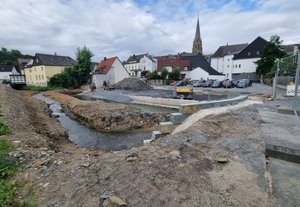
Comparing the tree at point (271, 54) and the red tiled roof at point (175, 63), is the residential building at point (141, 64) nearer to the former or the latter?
the red tiled roof at point (175, 63)

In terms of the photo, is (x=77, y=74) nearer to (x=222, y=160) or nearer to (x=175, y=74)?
(x=175, y=74)

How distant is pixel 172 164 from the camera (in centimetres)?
414

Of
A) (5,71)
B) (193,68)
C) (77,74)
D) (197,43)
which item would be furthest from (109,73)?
(197,43)

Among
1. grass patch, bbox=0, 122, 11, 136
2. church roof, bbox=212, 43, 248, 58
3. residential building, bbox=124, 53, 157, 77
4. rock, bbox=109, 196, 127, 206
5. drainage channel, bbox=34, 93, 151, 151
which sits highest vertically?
church roof, bbox=212, 43, 248, 58

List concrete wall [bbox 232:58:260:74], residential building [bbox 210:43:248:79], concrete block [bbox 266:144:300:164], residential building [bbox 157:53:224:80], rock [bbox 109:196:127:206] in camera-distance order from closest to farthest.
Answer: rock [bbox 109:196:127:206] → concrete block [bbox 266:144:300:164] → concrete wall [bbox 232:58:260:74] → residential building [bbox 157:53:224:80] → residential building [bbox 210:43:248:79]

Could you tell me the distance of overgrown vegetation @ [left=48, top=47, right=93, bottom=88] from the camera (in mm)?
39153

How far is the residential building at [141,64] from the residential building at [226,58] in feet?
66.7

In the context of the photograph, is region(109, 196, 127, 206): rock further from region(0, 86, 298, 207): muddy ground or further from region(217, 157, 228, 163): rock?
region(217, 157, 228, 163): rock

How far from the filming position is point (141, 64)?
62.4 metres

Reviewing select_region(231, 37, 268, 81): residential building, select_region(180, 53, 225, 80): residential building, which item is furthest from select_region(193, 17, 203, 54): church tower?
select_region(231, 37, 268, 81): residential building

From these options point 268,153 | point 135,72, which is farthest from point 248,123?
point 135,72

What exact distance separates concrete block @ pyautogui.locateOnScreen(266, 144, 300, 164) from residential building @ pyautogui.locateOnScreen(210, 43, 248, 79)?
51.6 meters

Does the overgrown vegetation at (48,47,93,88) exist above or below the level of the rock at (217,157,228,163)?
above

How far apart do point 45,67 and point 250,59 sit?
50735 mm
